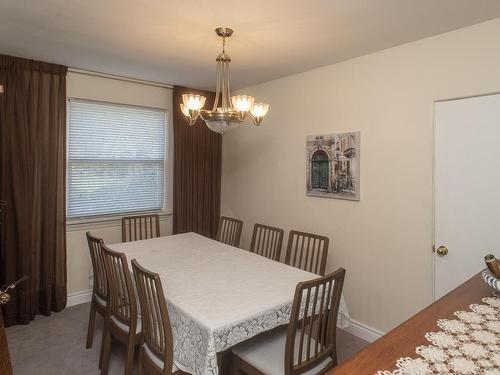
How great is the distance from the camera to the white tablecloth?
160 centimetres

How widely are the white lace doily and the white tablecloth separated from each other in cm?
84

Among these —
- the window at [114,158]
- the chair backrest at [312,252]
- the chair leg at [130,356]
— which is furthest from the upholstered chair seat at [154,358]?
the window at [114,158]

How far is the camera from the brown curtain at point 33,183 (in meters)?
2.97

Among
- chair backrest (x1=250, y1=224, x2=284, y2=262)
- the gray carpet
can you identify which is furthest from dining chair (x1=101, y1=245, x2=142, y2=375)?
chair backrest (x1=250, y1=224, x2=284, y2=262)

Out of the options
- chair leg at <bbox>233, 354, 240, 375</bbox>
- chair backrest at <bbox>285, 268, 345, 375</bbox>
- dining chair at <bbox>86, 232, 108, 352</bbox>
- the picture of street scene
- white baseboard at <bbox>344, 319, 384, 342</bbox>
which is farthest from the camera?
the picture of street scene

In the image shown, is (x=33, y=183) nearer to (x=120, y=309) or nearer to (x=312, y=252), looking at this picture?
(x=120, y=309)

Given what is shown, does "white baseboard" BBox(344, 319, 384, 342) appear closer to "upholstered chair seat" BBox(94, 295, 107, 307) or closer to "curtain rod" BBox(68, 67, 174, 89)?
"upholstered chair seat" BBox(94, 295, 107, 307)

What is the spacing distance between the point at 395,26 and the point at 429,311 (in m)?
1.87

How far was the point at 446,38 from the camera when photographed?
7.57 ft

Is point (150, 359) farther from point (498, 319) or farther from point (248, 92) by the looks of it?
point (248, 92)

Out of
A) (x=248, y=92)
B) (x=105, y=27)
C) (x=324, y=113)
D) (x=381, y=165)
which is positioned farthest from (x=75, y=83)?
(x=381, y=165)

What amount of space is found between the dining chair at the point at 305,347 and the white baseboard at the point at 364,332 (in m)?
1.15

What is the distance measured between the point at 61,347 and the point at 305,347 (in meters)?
2.09

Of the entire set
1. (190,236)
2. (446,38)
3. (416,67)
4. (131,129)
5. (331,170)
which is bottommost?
(190,236)
